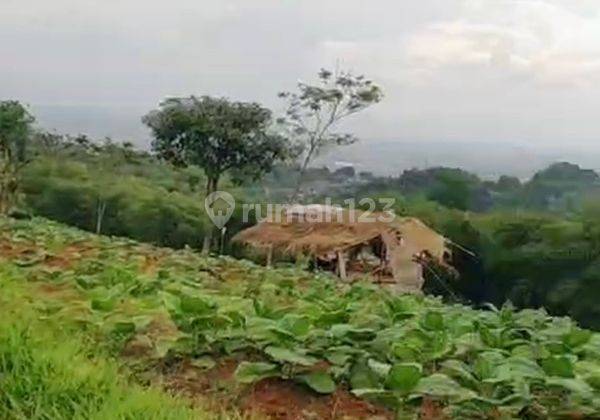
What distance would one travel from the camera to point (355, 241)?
15.1 meters

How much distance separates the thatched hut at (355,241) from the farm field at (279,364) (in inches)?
480

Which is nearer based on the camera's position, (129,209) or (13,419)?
(13,419)

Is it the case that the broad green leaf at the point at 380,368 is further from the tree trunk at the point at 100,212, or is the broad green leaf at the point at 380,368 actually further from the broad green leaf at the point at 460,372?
the tree trunk at the point at 100,212

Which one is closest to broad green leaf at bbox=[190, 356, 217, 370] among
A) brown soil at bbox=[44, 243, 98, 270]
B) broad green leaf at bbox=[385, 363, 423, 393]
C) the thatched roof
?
broad green leaf at bbox=[385, 363, 423, 393]

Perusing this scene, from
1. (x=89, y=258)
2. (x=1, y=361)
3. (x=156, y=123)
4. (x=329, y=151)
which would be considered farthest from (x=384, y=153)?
(x=1, y=361)

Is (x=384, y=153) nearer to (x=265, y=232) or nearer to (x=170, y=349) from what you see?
(x=265, y=232)

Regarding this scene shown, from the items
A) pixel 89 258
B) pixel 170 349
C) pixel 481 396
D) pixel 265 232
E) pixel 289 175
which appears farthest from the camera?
pixel 289 175

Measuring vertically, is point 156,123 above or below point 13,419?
above

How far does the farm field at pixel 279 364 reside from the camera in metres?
1.68

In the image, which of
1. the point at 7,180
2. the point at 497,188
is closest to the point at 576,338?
the point at 7,180

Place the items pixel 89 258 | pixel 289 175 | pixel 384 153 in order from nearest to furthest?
pixel 89 258 → pixel 289 175 → pixel 384 153

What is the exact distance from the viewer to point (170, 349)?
2.06 m

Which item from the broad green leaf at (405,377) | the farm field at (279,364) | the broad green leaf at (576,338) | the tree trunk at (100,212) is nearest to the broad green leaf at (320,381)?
the farm field at (279,364)

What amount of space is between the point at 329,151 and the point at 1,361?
62.2 feet
